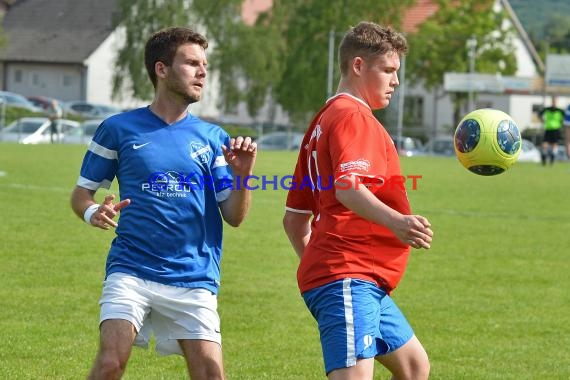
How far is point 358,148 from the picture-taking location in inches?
181

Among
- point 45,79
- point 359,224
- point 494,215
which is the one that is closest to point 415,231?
point 359,224

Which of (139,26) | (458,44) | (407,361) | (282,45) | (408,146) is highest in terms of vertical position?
(139,26)

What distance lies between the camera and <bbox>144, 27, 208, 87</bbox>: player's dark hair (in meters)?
5.38

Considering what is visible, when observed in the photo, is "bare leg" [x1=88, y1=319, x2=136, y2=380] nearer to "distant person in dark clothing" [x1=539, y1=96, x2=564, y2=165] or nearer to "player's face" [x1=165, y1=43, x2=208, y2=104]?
"player's face" [x1=165, y1=43, x2=208, y2=104]

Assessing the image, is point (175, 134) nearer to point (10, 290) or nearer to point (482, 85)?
point (10, 290)

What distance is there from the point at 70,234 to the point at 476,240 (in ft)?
16.7

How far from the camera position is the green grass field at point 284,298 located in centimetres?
724

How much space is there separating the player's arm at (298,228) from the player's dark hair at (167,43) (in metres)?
0.95

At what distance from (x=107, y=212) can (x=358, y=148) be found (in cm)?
120

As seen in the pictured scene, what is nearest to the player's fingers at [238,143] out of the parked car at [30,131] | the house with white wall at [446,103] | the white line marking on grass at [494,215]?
the white line marking on grass at [494,215]

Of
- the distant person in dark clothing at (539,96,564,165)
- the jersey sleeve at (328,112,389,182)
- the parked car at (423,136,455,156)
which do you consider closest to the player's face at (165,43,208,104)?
the jersey sleeve at (328,112,389,182)

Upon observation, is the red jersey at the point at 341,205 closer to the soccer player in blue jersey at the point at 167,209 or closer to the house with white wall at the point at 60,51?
the soccer player in blue jersey at the point at 167,209

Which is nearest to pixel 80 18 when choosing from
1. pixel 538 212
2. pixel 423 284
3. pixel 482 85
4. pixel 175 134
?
pixel 482 85

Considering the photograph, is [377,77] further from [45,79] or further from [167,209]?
[45,79]
